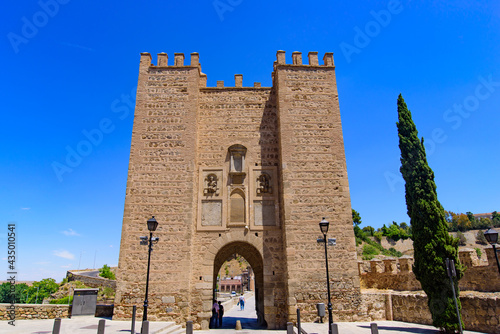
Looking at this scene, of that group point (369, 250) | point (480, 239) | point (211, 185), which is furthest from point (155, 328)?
point (480, 239)

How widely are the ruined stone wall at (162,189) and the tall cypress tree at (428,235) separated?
7.98 meters

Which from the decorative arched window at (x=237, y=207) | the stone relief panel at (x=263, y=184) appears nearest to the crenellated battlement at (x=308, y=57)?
the stone relief panel at (x=263, y=184)

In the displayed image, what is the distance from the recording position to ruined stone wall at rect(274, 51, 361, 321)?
38.0 feet

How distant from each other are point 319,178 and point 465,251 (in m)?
5.85

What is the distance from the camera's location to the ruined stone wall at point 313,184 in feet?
38.0

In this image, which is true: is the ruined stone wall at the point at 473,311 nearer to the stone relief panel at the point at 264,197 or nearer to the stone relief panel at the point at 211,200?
the stone relief panel at the point at 264,197

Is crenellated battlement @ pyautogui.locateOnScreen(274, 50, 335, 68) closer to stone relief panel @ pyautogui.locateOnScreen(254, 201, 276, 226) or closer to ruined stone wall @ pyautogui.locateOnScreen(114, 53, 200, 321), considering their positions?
ruined stone wall @ pyautogui.locateOnScreen(114, 53, 200, 321)

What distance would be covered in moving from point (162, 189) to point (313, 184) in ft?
20.3

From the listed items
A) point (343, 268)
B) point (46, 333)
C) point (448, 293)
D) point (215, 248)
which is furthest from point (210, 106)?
point (448, 293)

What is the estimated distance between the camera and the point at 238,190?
13.2 meters

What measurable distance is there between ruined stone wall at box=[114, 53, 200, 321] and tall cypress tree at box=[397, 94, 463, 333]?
7.98m

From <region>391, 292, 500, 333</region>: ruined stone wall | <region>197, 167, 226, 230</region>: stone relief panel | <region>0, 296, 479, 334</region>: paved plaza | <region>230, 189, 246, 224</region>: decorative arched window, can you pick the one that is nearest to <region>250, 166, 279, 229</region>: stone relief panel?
<region>230, 189, 246, 224</region>: decorative arched window

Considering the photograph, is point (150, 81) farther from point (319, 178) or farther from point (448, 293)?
point (448, 293)

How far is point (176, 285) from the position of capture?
1153cm
